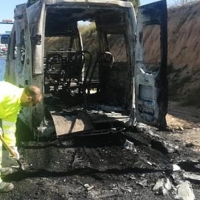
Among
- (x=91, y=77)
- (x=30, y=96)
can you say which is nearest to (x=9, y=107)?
(x=30, y=96)

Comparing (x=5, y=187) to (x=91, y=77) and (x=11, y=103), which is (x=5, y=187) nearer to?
(x=11, y=103)

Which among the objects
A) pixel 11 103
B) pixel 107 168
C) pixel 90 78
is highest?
pixel 11 103

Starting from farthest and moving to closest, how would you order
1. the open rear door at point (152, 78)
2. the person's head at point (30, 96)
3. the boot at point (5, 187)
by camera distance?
the open rear door at point (152, 78) → the boot at point (5, 187) → the person's head at point (30, 96)

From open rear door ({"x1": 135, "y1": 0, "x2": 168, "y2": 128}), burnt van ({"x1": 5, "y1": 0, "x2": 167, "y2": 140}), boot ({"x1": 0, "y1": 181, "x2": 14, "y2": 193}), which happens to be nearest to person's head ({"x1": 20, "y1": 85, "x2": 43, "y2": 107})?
boot ({"x1": 0, "y1": 181, "x2": 14, "y2": 193})

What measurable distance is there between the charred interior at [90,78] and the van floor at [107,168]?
16.5 inches

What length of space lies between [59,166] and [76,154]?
0.59 m

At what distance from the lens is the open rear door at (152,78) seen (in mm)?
6535

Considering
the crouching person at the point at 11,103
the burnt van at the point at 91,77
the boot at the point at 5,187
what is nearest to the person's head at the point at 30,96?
the crouching person at the point at 11,103

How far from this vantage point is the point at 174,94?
51.2 feet

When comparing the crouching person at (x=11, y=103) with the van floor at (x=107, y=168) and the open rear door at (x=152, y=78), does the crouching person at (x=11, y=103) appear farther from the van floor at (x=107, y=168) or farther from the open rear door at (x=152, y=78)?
the open rear door at (x=152, y=78)

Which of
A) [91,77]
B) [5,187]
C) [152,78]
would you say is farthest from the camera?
[91,77]

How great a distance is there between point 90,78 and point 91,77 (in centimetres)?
4

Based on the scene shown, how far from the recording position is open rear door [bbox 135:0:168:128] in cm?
654

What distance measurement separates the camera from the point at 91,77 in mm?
8508
